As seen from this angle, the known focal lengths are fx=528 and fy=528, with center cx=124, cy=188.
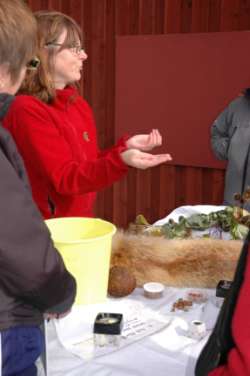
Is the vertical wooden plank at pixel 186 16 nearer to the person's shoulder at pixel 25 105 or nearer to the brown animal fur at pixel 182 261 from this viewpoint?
the person's shoulder at pixel 25 105

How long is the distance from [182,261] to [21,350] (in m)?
0.60

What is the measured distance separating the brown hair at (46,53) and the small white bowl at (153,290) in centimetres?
83

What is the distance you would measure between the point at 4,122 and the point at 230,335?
4.03 ft

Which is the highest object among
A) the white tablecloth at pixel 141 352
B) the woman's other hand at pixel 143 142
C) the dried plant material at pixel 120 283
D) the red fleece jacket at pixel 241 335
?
the woman's other hand at pixel 143 142

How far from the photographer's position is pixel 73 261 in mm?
1292

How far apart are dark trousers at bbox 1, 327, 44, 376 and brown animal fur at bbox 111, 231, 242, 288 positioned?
0.48m

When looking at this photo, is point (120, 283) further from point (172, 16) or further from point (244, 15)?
point (172, 16)

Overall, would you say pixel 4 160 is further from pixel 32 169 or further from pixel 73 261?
pixel 32 169

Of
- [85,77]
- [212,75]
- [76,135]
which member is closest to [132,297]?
[76,135]

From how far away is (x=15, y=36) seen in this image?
1.10 meters

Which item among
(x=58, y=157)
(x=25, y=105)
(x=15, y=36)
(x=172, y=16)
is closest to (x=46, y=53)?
(x=25, y=105)

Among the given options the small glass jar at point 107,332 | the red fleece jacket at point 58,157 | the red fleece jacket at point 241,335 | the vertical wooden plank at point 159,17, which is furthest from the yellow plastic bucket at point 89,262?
the vertical wooden plank at point 159,17

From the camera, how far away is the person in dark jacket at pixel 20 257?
3.12 feet

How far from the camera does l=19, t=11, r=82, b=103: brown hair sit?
1877 millimetres
